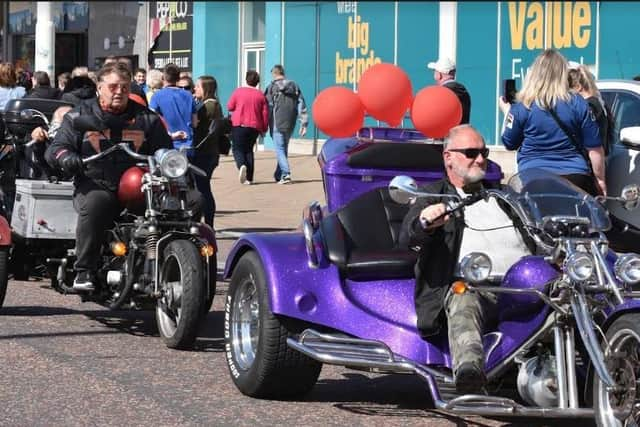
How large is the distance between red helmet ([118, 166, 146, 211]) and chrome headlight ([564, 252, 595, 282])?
411cm

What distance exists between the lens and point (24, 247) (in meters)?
10.8

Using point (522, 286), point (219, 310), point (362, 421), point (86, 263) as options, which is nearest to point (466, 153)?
point (522, 286)

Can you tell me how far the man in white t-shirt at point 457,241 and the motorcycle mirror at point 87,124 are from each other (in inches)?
138

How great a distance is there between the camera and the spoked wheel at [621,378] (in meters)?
5.42

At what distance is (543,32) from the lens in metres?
23.0

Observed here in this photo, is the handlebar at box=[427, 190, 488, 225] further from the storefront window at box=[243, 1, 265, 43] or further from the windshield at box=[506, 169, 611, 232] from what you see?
the storefront window at box=[243, 1, 265, 43]

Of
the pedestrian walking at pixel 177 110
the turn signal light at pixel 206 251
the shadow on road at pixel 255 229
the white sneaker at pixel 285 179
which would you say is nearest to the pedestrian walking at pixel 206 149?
the pedestrian walking at pixel 177 110

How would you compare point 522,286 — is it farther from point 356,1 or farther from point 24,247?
point 356,1

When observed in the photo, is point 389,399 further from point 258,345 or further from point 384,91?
point 384,91

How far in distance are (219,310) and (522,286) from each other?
196 inches

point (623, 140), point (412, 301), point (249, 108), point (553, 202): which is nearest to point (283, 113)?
point (249, 108)

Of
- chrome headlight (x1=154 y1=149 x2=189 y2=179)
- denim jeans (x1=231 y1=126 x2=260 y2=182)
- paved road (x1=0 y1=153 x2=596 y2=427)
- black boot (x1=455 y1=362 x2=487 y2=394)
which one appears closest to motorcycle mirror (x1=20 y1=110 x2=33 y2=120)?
paved road (x1=0 y1=153 x2=596 y2=427)

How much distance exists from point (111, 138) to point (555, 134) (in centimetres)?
289

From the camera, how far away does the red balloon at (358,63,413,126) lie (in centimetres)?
872
